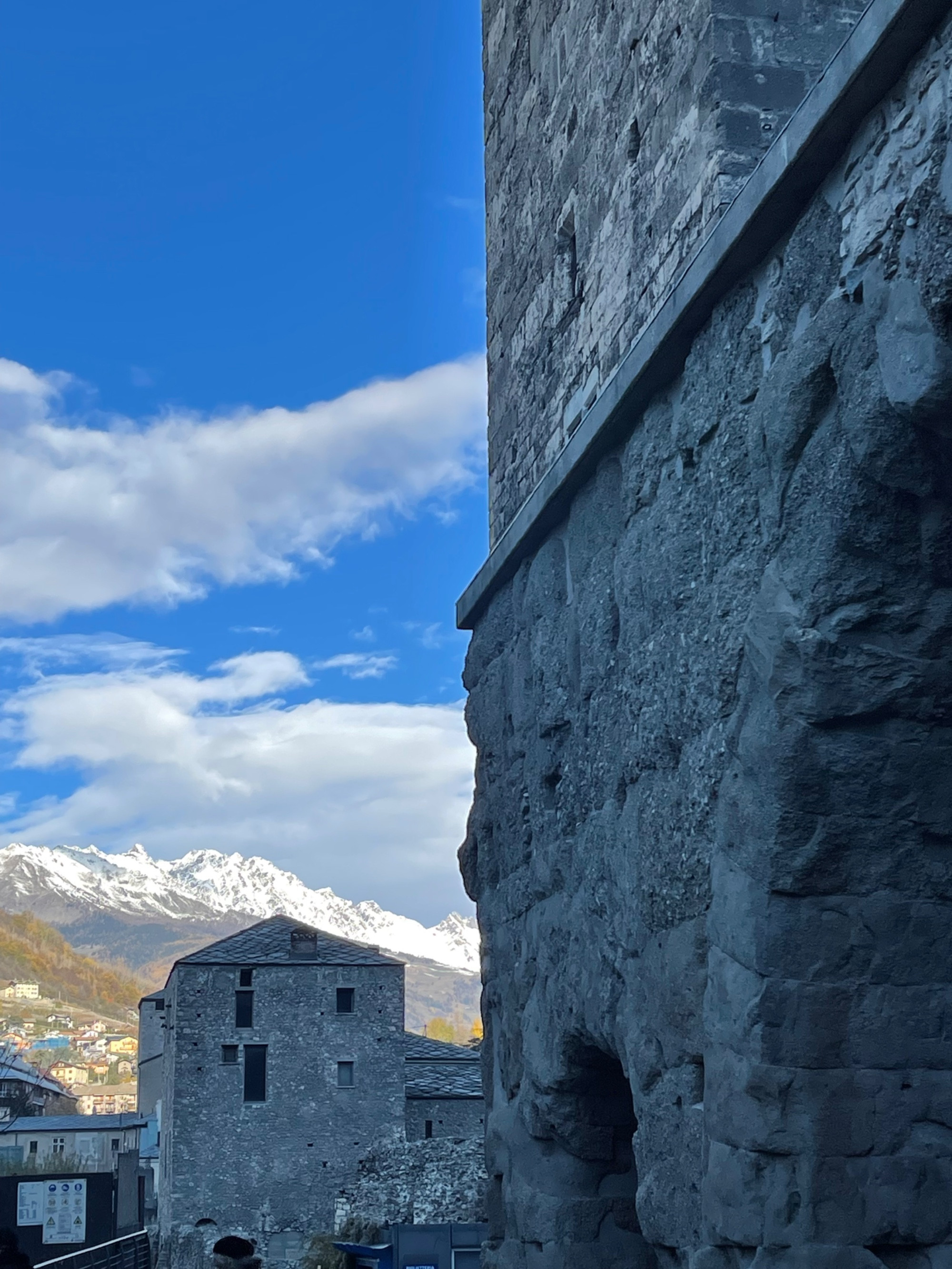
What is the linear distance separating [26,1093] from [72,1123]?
5184mm

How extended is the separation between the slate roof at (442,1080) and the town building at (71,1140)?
41.4 ft

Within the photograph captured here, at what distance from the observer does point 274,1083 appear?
2714cm

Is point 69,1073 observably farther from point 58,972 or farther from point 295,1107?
point 295,1107

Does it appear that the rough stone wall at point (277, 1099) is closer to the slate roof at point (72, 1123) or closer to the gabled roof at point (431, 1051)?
the gabled roof at point (431, 1051)

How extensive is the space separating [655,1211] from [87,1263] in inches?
327

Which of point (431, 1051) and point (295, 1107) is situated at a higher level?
point (431, 1051)

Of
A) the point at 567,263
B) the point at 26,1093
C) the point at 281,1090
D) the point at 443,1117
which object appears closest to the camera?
the point at 567,263

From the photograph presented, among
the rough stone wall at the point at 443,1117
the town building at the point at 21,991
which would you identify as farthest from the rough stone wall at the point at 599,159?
the town building at the point at 21,991

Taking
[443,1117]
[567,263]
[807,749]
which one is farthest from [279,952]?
[807,749]

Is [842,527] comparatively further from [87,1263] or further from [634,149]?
[87,1263]

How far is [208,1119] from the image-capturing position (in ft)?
87.2

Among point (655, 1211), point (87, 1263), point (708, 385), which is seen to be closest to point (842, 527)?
point (708, 385)

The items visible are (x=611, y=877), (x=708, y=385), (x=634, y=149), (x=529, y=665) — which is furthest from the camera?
(x=529, y=665)

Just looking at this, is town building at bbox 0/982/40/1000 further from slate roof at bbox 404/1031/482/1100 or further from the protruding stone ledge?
the protruding stone ledge
